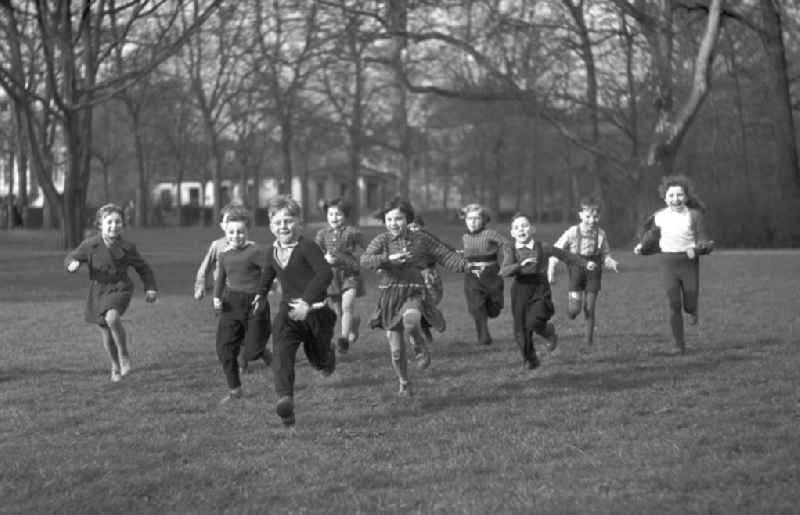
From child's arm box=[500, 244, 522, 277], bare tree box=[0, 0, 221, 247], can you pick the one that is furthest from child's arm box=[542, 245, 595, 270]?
bare tree box=[0, 0, 221, 247]

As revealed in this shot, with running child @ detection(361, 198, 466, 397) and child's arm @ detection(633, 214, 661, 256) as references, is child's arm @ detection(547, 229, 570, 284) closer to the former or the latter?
child's arm @ detection(633, 214, 661, 256)

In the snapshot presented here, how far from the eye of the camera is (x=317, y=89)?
52.3 meters

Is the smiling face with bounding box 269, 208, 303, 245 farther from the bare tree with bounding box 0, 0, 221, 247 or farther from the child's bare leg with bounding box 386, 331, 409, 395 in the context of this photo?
the bare tree with bounding box 0, 0, 221, 247

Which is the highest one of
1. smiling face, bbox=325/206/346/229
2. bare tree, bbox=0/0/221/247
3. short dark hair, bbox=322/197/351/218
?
bare tree, bbox=0/0/221/247

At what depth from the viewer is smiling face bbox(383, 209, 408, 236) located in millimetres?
9359

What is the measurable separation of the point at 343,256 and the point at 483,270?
4.57ft

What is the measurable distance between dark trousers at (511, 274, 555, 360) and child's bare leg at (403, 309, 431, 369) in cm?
76

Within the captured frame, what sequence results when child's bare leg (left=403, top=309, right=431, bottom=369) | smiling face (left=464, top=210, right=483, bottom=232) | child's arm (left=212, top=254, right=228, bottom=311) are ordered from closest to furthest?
child's bare leg (left=403, top=309, right=431, bottom=369) < child's arm (left=212, top=254, right=228, bottom=311) < smiling face (left=464, top=210, right=483, bottom=232)

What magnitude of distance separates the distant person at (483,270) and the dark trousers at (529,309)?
1457 mm

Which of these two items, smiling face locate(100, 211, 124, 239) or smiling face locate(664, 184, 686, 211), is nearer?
smiling face locate(100, 211, 124, 239)

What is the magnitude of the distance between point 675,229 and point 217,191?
54335 mm

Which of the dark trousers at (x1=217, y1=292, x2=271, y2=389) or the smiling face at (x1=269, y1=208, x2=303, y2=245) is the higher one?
the smiling face at (x1=269, y1=208, x2=303, y2=245)

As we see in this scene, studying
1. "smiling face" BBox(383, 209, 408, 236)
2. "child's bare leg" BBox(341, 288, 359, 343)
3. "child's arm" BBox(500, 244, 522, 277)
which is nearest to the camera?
"smiling face" BBox(383, 209, 408, 236)

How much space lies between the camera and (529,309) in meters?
10.2
